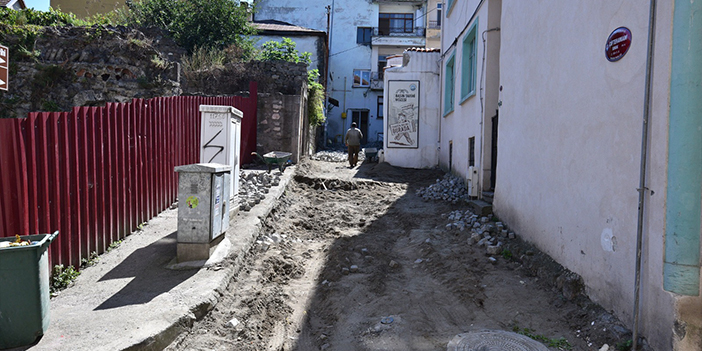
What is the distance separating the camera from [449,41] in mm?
12922

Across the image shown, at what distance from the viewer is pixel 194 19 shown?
19094mm

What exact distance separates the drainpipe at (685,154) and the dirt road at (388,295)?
0.79 meters

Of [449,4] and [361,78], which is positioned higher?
[361,78]

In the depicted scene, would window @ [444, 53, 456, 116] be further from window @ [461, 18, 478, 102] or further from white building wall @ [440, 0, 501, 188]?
window @ [461, 18, 478, 102]

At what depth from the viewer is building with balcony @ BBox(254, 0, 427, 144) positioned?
33469 millimetres

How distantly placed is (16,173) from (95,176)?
1.11 metres

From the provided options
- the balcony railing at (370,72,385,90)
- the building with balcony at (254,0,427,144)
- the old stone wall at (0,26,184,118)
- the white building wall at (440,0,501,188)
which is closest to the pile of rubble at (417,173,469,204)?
the white building wall at (440,0,501,188)

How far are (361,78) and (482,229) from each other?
93.3 ft

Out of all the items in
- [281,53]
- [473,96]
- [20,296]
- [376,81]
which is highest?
[376,81]

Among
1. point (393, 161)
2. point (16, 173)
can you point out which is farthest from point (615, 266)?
point (393, 161)

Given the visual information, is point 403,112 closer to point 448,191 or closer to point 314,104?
point 314,104

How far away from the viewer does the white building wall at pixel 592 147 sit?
3.00m

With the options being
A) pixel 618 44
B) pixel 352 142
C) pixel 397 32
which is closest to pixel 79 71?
pixel 352 142

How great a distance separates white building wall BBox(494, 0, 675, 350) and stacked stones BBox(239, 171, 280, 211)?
4.10 m
